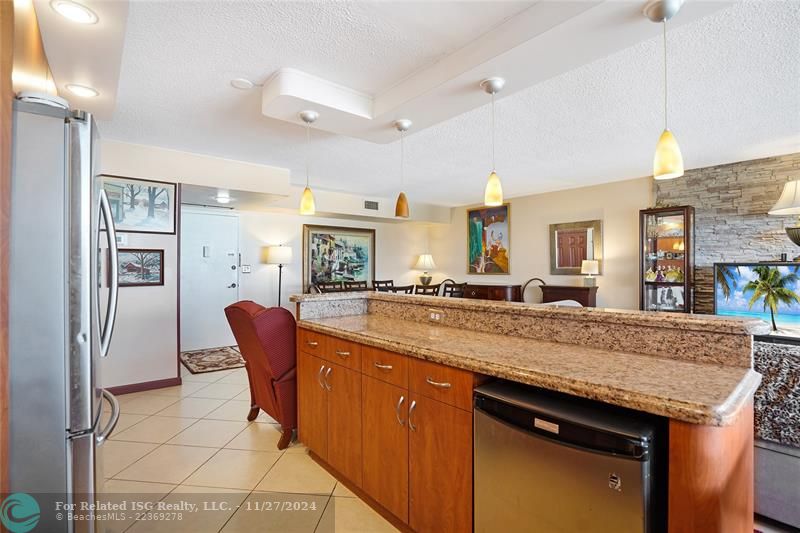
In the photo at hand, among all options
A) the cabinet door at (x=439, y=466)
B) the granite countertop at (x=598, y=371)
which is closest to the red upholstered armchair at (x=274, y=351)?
the granite countertop at (x=598, y=371)

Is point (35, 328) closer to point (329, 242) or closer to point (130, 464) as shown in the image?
point (130, 464)

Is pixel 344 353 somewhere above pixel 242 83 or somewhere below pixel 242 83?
below

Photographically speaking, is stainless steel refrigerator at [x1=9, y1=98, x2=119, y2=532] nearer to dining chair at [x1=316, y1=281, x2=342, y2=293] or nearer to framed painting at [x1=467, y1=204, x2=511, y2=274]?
dining chair at [x1=316, y1=281, x2=342, y2=293]

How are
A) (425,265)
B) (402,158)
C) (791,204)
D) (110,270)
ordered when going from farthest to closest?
(425,265) < (402,158) < (791,204) < (110,270)

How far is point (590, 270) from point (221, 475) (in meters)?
5.10

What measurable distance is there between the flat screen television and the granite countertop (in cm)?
325

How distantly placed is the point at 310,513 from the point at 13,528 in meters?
1.21

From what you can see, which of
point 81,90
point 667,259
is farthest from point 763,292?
point 81,90

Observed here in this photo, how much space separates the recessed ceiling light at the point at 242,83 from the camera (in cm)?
242

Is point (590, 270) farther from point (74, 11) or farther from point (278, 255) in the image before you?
point (74, 11)

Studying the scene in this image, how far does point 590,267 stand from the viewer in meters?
5.46

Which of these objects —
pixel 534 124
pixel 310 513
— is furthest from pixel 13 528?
pixel 534 124

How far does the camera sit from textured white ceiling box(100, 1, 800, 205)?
1855 millimetres

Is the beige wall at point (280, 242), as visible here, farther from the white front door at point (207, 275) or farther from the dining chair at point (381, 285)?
the dining chair at point (381, 285)
